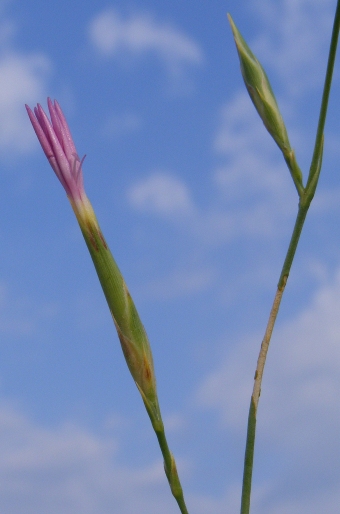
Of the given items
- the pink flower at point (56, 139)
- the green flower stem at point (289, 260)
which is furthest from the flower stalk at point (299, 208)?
the pink flower at point (56, 139)

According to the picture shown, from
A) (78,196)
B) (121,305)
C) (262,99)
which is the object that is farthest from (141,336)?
(262,99)

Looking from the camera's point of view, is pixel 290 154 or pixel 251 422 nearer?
pixel 251 422

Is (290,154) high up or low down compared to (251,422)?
up

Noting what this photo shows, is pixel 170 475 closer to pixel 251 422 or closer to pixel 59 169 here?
pixel 251 422

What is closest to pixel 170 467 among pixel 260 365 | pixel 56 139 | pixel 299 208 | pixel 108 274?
pixel 260 365

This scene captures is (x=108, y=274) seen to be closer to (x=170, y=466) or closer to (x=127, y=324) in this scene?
(x=127, y=324)
